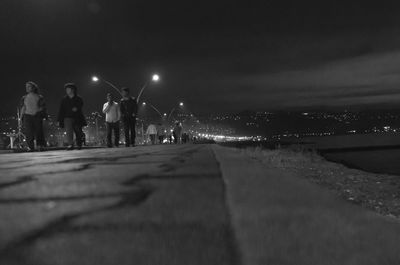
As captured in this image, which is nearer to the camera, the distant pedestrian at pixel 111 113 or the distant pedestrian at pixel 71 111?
the distant pedestrian at pixel 71 111

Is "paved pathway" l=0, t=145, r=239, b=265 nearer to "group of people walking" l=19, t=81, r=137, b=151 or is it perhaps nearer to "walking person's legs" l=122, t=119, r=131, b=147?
"group of people walking" l=19, t=81, r=137, b=151

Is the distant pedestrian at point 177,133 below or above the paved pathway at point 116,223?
above

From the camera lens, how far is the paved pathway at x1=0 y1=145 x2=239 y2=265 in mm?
1857

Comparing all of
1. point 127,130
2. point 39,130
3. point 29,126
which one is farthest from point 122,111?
point 29,126

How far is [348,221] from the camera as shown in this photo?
236 centimetres

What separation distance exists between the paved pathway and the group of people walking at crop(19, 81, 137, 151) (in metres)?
10.2

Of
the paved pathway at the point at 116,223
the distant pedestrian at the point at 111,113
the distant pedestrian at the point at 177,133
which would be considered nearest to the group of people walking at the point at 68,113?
the distant pedestrian at the point at 111,113

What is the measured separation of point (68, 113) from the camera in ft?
50.0

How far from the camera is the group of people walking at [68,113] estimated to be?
1398 cm

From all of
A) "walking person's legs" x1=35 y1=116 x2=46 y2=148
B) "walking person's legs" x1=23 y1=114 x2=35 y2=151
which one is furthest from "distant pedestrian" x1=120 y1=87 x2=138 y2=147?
"walking person's legs" x1=23 y1=114 x2=35 y2=151

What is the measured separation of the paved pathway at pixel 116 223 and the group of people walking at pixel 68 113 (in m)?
10.2

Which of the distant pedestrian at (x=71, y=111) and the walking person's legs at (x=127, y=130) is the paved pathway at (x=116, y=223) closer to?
the distant pedestrian at (x=71, y=111)

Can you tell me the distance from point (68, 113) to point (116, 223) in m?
13.3

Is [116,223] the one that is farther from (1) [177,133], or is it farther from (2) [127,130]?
(1) [177,133]
